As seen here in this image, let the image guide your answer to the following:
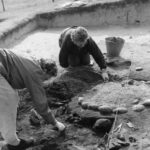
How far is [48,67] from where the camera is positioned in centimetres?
516

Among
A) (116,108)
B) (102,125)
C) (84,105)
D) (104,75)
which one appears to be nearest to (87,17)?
(104,75)

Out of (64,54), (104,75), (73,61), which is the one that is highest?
(64,54)

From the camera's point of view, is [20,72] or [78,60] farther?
[78,60]

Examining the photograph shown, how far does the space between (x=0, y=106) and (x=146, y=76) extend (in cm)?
252

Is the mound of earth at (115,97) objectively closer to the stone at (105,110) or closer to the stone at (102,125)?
the stone at (105,110)

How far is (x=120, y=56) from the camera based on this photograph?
18.8 feet

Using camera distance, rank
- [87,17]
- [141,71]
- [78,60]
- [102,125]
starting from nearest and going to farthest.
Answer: [102,125], [141,71], [78,60], [87,17]

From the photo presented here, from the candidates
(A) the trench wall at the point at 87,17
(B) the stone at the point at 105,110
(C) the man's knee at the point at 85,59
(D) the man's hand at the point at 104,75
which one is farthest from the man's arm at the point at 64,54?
(A) the trench wall at the point at 87,17

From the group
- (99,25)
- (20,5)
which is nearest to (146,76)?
(99,25)

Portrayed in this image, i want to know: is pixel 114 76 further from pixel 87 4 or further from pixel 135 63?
pixel 87 4

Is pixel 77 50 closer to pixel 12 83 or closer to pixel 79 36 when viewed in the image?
pixel 79 36

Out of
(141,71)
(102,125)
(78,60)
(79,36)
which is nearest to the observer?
(102,125)

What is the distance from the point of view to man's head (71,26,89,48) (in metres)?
4.36

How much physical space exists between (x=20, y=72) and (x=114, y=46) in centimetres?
279
